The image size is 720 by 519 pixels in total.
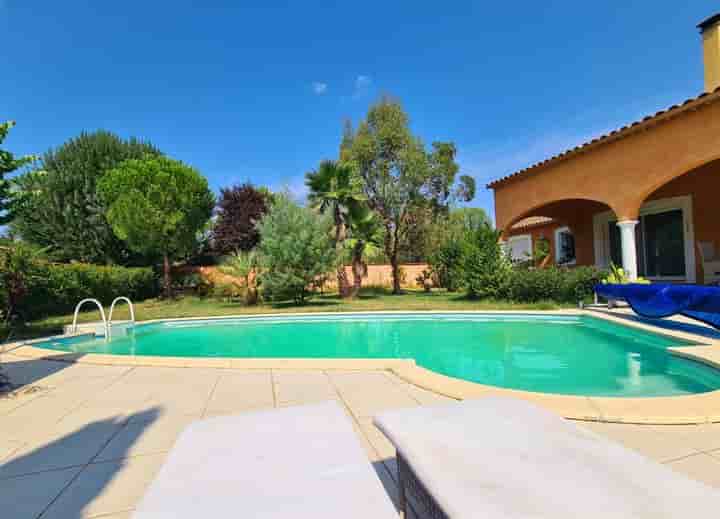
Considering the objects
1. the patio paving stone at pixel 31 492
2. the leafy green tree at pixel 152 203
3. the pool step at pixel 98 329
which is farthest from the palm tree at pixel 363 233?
the patio paving stone at pixel 31 492

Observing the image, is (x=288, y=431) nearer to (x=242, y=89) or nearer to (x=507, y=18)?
(x=507, y=18)

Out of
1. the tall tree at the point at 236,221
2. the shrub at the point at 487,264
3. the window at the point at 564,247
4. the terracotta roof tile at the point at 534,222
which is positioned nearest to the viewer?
the shrub at the point at 487,264

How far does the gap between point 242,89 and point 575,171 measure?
1314cm

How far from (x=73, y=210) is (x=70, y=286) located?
26.3 ft

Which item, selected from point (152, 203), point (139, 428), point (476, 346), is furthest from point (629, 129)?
point (152, 203)

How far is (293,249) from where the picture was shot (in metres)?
14.4

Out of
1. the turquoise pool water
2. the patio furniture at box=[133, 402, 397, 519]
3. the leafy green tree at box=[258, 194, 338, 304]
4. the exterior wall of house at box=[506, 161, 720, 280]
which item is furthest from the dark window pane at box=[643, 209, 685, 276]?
the patio furniture at box=[133, 402, 397, 519]

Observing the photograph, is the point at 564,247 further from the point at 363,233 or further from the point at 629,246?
the point at 363,233

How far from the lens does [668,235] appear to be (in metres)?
11.5

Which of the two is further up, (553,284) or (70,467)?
(553,284)

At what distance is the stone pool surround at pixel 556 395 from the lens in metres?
2.78

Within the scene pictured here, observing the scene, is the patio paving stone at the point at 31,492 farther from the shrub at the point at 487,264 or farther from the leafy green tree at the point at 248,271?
the leafy green tree at the point at 248,271

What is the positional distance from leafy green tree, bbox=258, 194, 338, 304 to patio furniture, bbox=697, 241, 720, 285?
11.7 meters

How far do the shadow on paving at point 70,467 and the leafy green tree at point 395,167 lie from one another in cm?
1580
